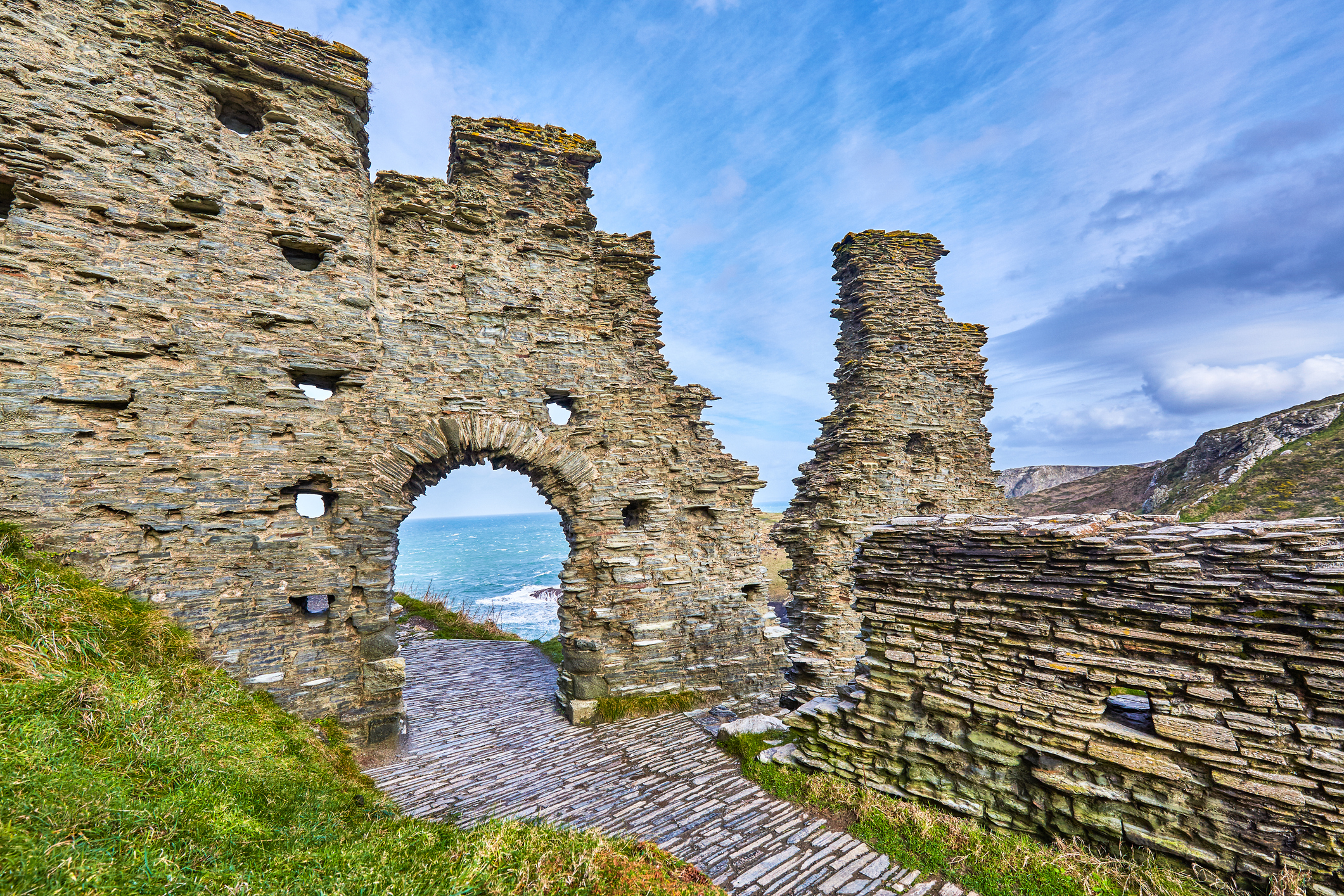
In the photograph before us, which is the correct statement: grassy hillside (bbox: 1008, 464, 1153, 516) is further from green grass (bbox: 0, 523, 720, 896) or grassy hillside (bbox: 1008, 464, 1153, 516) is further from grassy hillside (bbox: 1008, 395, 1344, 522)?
green grass (bbox: 0, 523, 720, 896)

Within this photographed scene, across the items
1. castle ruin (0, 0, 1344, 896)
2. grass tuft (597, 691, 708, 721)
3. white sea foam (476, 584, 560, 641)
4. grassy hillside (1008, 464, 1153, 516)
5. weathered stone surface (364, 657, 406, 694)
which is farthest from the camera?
grassy hillside (1008, 464, 1153, 516)

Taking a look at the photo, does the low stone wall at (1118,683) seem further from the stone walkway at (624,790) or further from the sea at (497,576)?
the sea at (497,576)

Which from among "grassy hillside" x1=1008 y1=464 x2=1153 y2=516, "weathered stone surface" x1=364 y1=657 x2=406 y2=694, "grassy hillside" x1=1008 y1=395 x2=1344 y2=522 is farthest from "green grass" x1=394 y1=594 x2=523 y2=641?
"grassy hillside" x1=1008 y1=464 x2=1153 y2=516

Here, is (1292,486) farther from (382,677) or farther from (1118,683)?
(382,677)

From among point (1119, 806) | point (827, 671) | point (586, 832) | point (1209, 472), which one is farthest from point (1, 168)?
point (1209, 472)

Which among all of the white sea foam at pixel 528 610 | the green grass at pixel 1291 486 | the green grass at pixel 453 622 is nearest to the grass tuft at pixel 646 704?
the green grass at pixel 453 622

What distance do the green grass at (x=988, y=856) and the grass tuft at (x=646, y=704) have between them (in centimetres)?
337

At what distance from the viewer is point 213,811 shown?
11.5ft

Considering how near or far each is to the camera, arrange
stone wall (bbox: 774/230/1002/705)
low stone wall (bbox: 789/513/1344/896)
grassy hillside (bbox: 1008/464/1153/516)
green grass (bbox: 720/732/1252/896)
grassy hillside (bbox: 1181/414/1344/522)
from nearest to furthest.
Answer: low stone wall (bbox: 789/513/1344/896)
green grass (bbox: 720/732/1252/896)
stone wall (bbox: 774/230/1002/705)
grassy hillside (bbox: 1181/414/1344/522)
grassy hillside (bbox: 1008/464/1153/516)

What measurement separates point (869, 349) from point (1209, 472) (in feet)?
65.4

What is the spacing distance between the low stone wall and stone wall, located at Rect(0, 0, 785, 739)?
15.2 ft

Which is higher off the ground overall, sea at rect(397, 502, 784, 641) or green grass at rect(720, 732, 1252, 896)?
green grass at rect(720, 732, 1252, 896)

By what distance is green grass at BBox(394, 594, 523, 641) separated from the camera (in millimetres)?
14672

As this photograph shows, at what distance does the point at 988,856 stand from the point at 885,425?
29.8 feet
